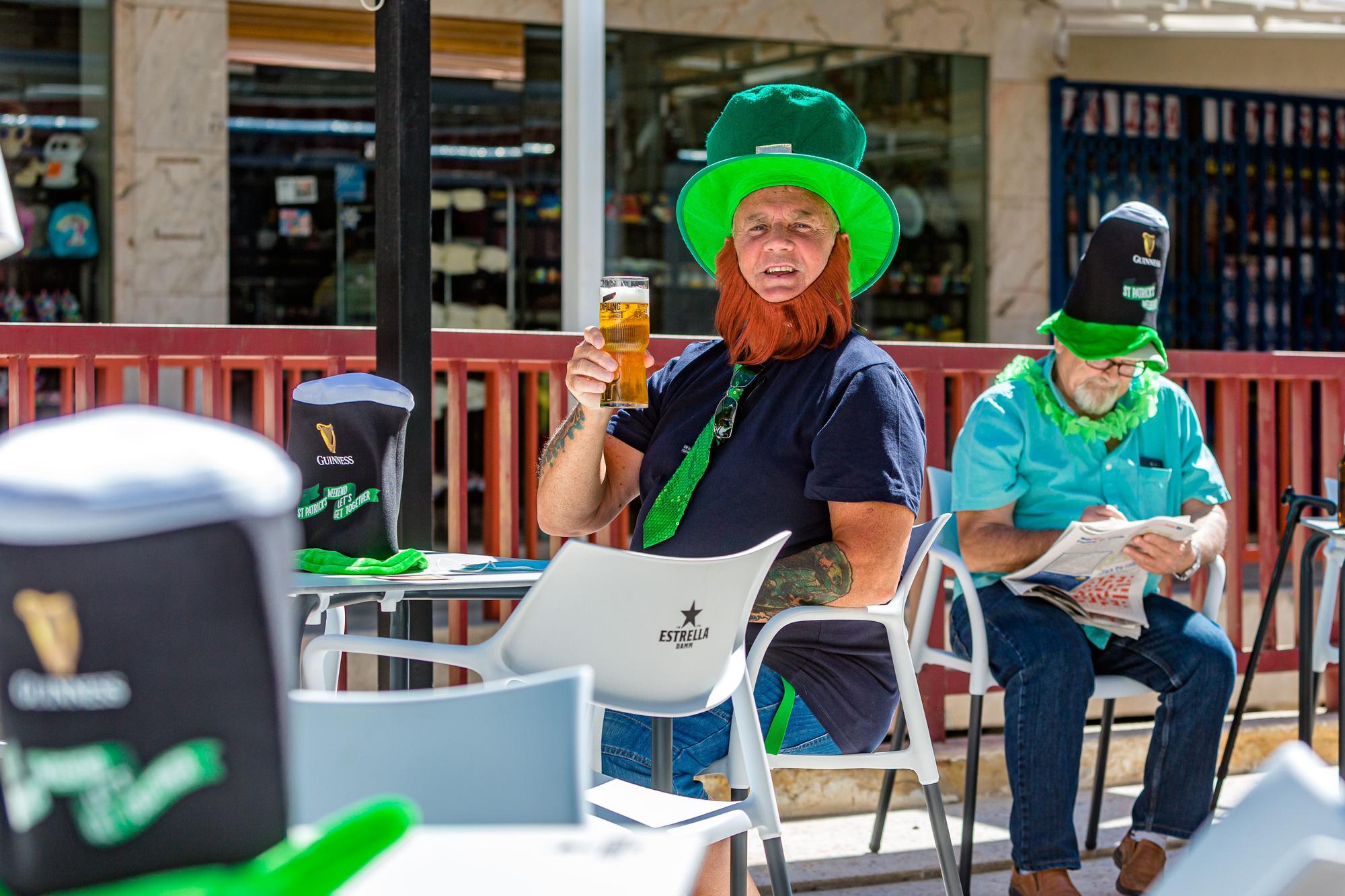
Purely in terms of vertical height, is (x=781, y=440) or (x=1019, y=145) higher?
(x=1019, y=145)

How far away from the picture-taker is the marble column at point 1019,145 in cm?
783

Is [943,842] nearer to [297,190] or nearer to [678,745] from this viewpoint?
[678,745]

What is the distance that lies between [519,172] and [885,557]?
5.49 metres

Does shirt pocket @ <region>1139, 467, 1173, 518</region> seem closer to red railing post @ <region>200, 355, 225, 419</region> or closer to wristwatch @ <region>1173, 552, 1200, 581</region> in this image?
wristwatch @ <region>1173, 552, 1200, 581</region>

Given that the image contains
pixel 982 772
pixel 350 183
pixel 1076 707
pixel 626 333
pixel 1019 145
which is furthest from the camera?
pixel 1019 145

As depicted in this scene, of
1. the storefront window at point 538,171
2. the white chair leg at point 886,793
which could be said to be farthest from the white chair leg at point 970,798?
the storefront window at point 538,171

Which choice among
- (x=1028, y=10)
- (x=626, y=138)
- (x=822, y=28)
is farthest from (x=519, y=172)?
(x=1028, y=10)

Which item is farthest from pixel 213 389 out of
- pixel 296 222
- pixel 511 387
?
pixel 296 222

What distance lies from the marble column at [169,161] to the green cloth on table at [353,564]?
14.1 ft

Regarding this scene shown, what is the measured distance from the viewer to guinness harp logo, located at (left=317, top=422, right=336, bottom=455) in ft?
8.76

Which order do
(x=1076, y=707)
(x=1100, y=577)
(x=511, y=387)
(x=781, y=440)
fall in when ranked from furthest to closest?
(x=511, y=387) < (x=1100, y=577) < (x=1076, y=707) < (x=781, y=440)

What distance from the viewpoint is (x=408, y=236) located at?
3203mm

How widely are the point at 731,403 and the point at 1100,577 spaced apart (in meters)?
1.08

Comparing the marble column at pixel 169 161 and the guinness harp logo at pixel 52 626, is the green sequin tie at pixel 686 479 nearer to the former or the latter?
the guinness harp logo at pixel 52 626
